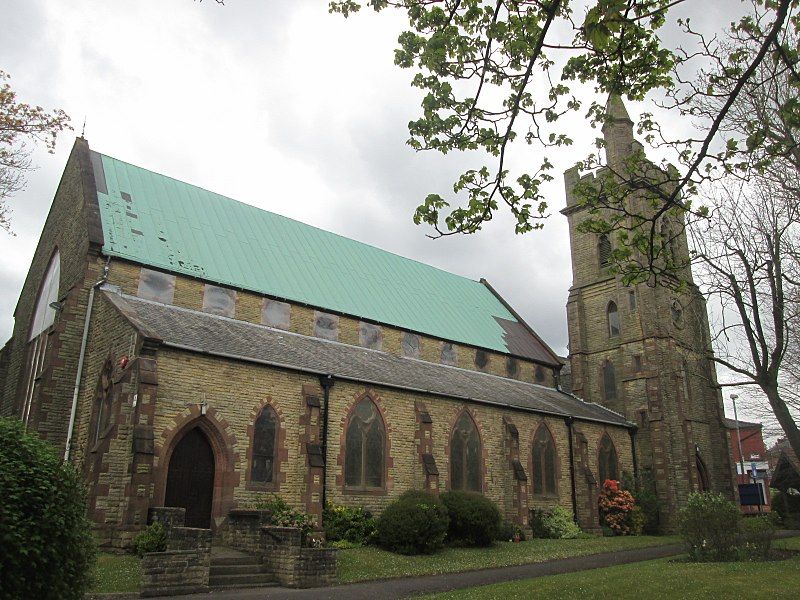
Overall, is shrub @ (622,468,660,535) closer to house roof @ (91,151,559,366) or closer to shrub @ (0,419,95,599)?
house roof @ (91,151,559,366)

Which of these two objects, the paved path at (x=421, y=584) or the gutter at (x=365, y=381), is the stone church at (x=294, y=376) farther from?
the paved path at (x=421, y=584)

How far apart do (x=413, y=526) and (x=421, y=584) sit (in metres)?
3.64

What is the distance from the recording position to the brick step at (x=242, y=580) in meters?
13.0

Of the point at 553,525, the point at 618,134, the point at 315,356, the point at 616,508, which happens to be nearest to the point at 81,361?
the point at 315,356

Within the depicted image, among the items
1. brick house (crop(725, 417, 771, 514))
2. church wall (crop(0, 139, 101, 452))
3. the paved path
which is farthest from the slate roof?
brick house (crop(725, 417, 771, 514))

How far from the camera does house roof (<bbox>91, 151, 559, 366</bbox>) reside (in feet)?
69.9

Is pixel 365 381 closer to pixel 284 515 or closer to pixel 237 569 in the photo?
pixel 284 515

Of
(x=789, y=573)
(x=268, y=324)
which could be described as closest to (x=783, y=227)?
(x=789, y=573)

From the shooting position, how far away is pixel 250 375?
17781 millimetres

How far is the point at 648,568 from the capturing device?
14430 mm

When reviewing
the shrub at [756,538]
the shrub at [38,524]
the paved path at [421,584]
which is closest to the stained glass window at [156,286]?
the paved path at [421,584]

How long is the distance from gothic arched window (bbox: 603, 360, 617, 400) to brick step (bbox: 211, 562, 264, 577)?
77.3 feet

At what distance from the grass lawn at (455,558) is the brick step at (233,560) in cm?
195

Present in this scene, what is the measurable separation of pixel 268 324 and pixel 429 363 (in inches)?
287
